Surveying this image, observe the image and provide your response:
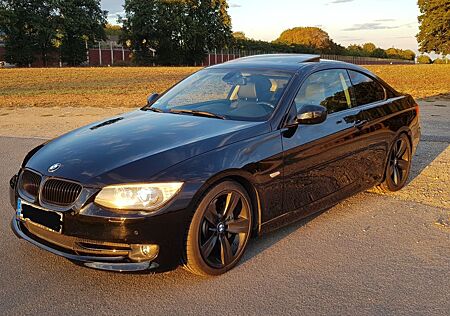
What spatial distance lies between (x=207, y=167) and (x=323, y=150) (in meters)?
1.46

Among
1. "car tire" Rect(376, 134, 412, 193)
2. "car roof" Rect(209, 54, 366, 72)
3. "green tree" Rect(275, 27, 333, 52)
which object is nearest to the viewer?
"car roof" Rect(209, 54, 366, 72)

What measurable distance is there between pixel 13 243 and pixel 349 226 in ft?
10.2

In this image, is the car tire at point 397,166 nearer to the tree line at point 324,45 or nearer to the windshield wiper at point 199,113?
the windshield wiper at point 199,113

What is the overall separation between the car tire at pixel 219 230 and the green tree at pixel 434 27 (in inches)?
2667

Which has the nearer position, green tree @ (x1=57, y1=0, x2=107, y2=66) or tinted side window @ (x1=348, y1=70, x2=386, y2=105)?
tinted side window @ (x1=348, y1=70, x2=386, y2=105)

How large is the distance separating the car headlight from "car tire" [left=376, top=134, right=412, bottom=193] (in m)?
3.35

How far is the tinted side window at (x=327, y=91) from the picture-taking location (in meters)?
4.84

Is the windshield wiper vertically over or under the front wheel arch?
over

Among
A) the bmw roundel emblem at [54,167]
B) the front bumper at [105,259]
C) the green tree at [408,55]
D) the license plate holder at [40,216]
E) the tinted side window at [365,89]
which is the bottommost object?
the front bumper at [105,259]

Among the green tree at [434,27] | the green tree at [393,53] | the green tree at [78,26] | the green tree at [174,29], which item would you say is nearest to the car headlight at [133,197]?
the green tree at [78,26]

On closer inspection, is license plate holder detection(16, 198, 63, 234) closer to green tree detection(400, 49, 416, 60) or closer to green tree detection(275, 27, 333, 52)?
green tree detection(275, 27, 333, 52)

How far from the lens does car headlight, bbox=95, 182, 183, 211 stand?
11.4 ft

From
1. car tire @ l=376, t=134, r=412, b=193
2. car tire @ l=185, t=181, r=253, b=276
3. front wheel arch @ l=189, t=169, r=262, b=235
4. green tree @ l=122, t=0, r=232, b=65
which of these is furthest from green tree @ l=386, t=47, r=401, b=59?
car tire @ l=185, t=181, r=253, b=276

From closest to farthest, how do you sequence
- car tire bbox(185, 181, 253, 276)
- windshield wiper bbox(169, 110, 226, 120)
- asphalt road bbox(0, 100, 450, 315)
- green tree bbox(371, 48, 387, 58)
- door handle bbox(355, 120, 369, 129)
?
asphalt road bbox(0, 100, 450, 315) → car tire bbox(185, 181, 253, 276) → windshield wiper bbox(169, 110, 226, 120) → door handle bbox(355, 120, 369, 129) → green tree bbox(371, 48, 387, 58)
